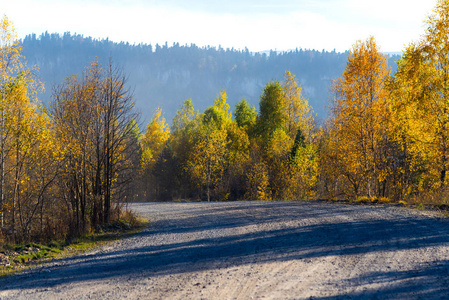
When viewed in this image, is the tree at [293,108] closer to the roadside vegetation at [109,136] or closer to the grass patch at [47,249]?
the roadside vegetation at [109,136]

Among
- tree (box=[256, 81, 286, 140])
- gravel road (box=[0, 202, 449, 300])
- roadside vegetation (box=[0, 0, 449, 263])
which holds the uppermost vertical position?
tree (box=[256, 81, 286, 140])

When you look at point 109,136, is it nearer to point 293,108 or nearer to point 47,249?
point 47,249

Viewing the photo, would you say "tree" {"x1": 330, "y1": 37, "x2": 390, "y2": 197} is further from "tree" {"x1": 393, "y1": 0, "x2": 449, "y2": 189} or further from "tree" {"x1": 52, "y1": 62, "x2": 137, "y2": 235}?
"tree" {"x1": 52, "y1": 62, "x2": 137, "y2": 235}

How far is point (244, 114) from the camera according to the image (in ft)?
170

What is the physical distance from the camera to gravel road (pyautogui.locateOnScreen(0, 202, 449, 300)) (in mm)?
6293

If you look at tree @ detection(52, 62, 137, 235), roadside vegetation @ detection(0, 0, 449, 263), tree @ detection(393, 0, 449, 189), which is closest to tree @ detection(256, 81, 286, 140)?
roadside vegetation @ detection(0, 0, 449, 263)

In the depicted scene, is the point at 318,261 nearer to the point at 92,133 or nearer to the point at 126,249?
the point at 126,249

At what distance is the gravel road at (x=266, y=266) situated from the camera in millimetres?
6293

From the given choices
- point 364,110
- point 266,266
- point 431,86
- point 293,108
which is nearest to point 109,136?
point 266,266

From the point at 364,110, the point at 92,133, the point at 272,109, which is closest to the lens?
the point at 92,133

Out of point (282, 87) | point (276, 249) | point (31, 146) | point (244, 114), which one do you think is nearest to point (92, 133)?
point (31, 146)

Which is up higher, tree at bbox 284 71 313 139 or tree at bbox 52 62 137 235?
tree at bbox 284 71 313 139

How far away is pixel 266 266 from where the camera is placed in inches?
311

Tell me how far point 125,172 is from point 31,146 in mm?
6338
